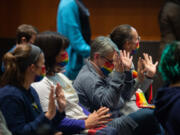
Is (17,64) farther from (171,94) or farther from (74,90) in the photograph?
(171,94)

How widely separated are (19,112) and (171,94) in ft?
2.99

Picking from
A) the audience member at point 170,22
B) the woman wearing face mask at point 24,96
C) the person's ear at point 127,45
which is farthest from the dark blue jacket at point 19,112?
the audience member at point 170,22

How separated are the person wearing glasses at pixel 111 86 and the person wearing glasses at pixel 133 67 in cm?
11

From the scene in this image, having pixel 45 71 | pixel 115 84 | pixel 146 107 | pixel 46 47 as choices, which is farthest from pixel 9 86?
pixel 146 107

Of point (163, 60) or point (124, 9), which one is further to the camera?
point (124, 9)

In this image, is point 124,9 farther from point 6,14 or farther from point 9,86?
point 9,86

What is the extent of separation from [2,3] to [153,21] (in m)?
2.63

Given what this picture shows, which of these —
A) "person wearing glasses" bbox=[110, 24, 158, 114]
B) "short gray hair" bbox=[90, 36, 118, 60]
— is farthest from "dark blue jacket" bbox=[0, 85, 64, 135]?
"person wearing glasses" bbox=[110, 24, 158, 114]

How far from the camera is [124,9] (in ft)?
18.9

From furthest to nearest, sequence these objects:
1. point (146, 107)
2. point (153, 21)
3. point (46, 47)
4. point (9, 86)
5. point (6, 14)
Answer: point (6, 14)
point (153, 21)
point (146, 107)
point (46, 47)
point (9, 86)

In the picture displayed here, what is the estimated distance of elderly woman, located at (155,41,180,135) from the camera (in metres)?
2.07

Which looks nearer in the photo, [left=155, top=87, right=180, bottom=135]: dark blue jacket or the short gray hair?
[left=155, top=87, right=180, bottom=135]: dark blue jacket

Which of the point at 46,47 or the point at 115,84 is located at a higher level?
the point at 46,47

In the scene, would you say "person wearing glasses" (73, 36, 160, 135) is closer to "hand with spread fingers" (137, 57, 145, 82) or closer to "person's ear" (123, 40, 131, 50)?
"hand with spread fingers" (137, 57, 145, 82)
